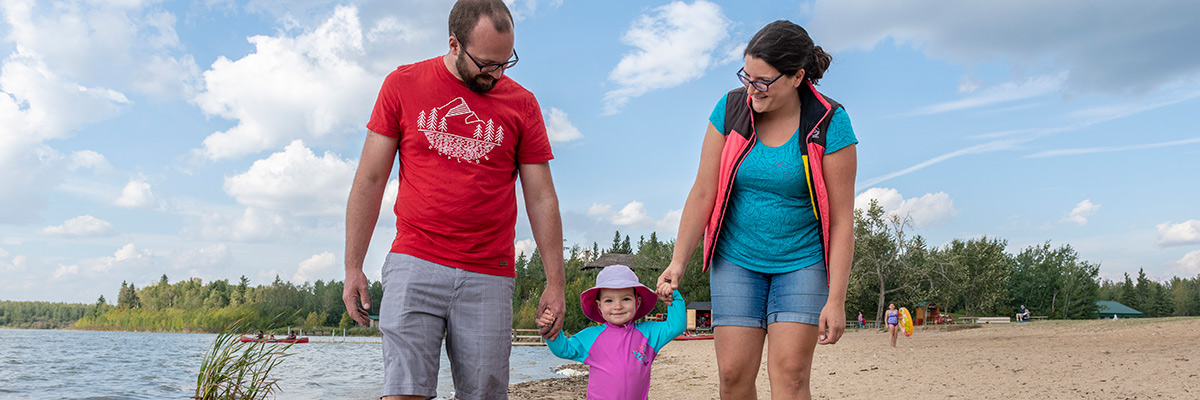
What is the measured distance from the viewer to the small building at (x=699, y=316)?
51.4 metres

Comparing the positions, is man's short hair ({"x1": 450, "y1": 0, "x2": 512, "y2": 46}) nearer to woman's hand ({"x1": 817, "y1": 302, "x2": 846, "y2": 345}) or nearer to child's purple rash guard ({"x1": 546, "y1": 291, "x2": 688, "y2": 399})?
child's purple rash guard ({"x1": 546, "y1": 291, "x2": 688, "y2": 399})

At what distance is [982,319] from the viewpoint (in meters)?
47.9

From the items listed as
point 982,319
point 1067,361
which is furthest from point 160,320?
point 1067,361

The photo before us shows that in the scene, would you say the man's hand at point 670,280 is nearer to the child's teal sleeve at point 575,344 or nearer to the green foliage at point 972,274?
the child's teal sleeve at point 575,344

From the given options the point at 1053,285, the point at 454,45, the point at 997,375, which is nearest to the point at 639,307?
the point at 454,45

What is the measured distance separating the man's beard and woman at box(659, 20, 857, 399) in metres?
1.10

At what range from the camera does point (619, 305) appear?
4051mm

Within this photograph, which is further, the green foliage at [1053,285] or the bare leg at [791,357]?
the green foliage at [1053,285]

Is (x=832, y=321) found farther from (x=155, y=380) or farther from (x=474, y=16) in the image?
(x=155, y=380)

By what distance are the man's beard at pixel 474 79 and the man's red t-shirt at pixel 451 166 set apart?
34 mm

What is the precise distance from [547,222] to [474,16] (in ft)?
3.20

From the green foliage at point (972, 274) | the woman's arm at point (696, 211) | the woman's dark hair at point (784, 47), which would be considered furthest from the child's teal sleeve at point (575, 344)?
the green foliage at point (972, 274)

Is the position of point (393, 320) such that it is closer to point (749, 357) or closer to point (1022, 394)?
point (749, 357)

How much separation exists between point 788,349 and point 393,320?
65.3 inches
